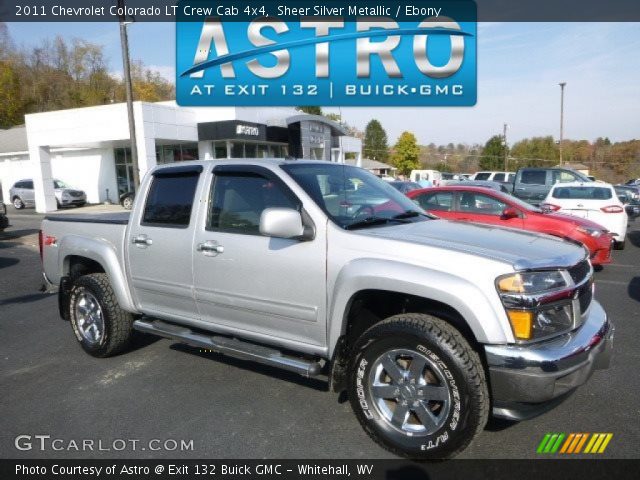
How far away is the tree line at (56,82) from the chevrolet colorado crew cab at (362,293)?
50.9 metres

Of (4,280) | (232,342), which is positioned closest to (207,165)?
(232,342)

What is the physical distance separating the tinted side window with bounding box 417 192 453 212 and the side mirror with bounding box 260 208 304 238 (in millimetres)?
6365

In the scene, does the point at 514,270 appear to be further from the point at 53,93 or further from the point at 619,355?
the point at 53,93

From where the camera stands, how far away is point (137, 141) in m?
21.5

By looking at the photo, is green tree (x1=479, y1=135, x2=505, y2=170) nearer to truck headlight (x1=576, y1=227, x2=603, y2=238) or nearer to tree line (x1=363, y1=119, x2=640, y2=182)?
tree line (x1=363, y1=119, x2=640, y2=182)

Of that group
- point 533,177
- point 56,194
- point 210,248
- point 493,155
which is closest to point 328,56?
point 533,177

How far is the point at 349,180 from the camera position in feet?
13.0

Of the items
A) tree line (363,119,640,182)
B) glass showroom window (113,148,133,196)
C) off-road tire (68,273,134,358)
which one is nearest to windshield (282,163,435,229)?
off-road tire (68,273,134,358)

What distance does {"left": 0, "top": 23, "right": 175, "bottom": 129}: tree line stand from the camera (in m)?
50.3

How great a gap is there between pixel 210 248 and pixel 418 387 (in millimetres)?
1897

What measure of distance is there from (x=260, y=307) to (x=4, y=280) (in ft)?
23.6

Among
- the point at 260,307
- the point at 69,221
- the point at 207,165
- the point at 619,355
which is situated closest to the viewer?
the point at 260,307

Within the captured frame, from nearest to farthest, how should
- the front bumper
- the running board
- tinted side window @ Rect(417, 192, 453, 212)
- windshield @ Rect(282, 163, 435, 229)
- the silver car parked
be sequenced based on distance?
the front bumper
the running board
windshield @ Rect(282, 163, 435, 229)
tinted side window @ Rect(417, 192, 453, 212)
the silver car parked

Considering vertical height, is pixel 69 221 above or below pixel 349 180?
below
